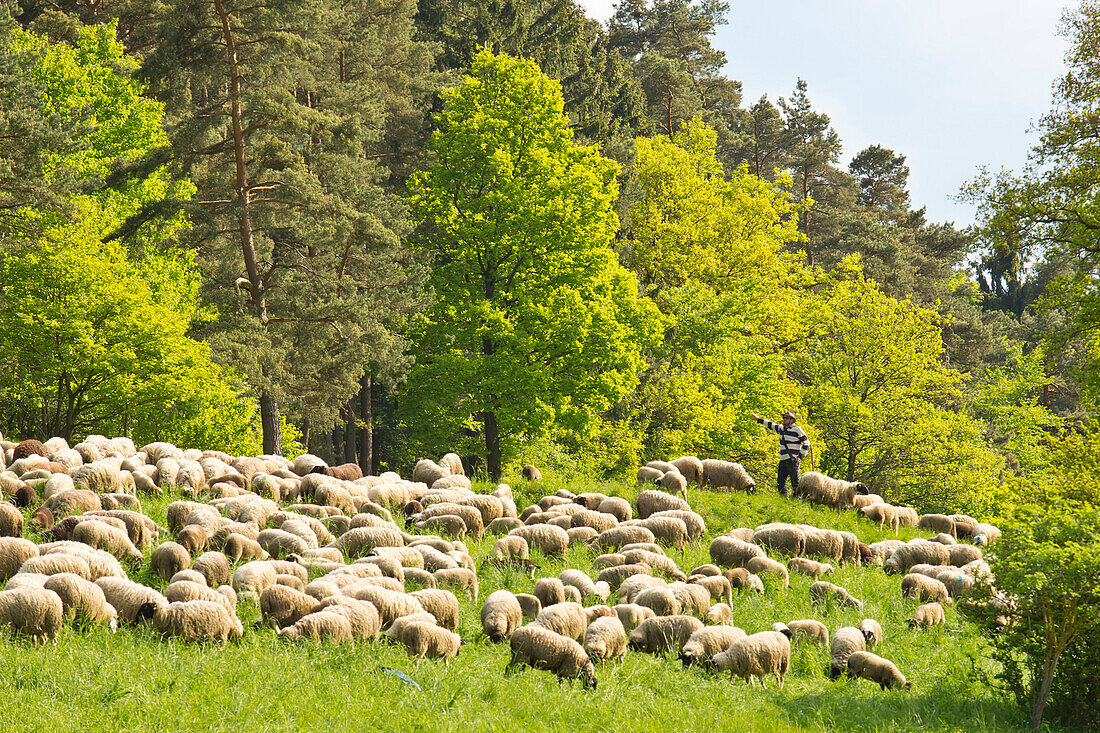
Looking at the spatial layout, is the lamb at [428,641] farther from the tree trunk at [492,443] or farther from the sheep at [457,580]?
the tree trunk at [492,443]

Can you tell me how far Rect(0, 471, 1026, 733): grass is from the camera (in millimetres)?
8953

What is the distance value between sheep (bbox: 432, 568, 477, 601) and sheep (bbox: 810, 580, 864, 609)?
5.52m

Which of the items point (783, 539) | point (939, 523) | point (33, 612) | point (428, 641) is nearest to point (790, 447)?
point (939, 523)

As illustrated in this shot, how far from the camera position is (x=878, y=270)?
55250 millimetres

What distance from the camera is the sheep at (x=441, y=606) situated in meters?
12.3

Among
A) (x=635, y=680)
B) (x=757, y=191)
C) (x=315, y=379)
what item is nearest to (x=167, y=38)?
(x=315, y=379)

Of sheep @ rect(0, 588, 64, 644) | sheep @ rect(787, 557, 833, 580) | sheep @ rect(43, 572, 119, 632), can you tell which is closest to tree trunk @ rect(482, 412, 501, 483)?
sheep @ rect(787, 557, 833, 580)

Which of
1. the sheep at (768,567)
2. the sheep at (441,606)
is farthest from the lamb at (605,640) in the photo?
the sheep at (768,567)

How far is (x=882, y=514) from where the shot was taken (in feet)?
71.9

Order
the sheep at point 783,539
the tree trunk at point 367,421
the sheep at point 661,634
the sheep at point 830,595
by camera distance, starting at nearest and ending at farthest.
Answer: the sheep at point 661,634
the sheep at point 830,595
the sheep at point 783,539
the tree trunk at point 367,421

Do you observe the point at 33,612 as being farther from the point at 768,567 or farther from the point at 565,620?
the point at 768,567

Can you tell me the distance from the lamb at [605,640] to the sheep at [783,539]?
22.1ft

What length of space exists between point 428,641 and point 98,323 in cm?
2263

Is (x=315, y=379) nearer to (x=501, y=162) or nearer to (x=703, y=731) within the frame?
(x=501, y=162)
